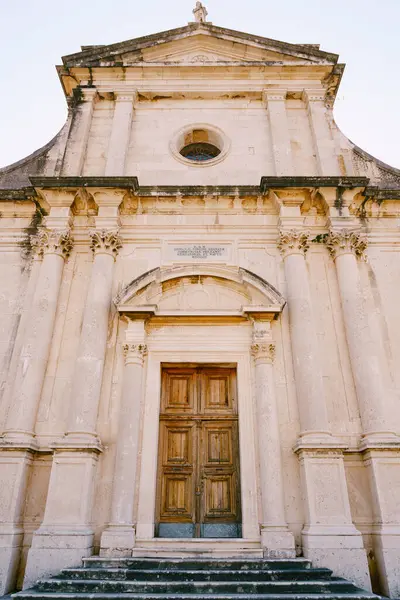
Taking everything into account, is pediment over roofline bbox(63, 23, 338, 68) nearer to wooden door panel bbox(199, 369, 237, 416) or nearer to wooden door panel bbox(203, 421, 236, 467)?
wooden door panel bbox(199, 369, 237, 416)

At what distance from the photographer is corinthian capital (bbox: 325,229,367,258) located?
9102 millimetres

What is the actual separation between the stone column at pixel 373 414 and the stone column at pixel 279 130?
2.09 meters

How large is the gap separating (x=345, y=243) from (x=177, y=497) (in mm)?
5800

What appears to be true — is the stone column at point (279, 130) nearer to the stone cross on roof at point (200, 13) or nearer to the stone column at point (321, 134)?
the stone column at point (321, 134)

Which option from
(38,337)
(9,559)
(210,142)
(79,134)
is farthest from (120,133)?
(9,559)

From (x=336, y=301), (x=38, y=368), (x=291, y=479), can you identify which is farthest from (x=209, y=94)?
(x=291, y=479)

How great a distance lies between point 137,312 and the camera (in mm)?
8523

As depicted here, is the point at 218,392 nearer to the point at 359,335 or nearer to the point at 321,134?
the point at 359,335

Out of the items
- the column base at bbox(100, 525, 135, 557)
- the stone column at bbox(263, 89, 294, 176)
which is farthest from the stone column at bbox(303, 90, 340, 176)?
the column base at bbox(100, 525, 135, 557)

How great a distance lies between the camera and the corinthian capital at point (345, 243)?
29.9ft

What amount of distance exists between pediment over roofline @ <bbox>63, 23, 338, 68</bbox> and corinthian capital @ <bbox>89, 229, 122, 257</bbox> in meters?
5.28

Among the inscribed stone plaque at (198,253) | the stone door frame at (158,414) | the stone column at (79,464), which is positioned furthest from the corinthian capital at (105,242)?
the stone door frame at (158,414)

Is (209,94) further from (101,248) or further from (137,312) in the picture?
(137,312)

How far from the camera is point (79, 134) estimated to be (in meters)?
10.9
